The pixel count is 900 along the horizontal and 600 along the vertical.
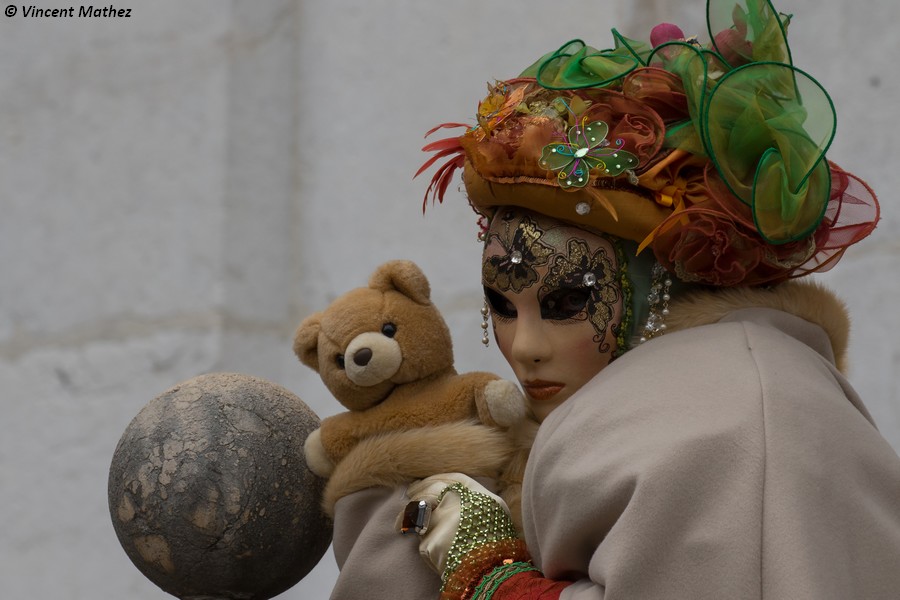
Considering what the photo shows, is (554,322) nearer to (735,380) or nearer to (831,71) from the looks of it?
(735,380)

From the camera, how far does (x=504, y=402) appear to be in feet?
6.83

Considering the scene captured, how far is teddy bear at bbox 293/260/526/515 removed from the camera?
6.86ft

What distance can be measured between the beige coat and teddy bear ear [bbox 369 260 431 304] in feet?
1.12

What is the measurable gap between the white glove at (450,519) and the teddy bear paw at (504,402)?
0.31 ft

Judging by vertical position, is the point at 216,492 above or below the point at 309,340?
below

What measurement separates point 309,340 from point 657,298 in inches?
19.8

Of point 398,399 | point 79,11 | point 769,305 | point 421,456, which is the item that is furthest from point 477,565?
point 79,11

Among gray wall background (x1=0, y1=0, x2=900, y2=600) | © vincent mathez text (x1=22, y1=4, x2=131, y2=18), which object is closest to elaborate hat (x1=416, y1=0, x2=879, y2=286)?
gray wall background (x1=0, y1=0, x2=900, y2=600)

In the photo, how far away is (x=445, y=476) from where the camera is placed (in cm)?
209

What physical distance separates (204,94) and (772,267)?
2.12 m

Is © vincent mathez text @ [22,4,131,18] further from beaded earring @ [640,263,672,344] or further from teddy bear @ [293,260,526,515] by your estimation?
beaded earring @ [640,263,672,344]

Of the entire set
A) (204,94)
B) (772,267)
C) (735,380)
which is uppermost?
(204,94)

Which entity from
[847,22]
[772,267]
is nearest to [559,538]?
[772,267]

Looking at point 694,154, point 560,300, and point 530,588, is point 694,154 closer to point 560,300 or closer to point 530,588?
point 560,300
